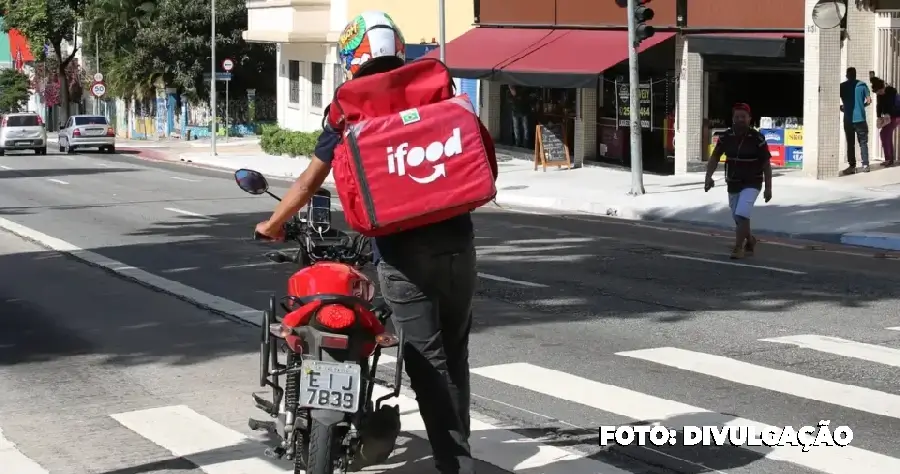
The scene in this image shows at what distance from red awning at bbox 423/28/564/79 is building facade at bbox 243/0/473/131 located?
136 inches

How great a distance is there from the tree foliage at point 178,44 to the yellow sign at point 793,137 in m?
33.8

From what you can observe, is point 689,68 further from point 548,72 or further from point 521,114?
point 521,114

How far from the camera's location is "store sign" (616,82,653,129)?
2941 cm

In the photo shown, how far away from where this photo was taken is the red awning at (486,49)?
102 feet

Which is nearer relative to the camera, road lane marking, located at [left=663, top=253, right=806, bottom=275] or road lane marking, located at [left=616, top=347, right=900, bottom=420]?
road lane marking, located at [left=616, top=347, right=900, bottom=420]

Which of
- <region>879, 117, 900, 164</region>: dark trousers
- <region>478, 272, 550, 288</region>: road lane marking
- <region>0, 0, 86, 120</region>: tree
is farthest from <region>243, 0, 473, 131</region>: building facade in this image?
<region>0, 0, 86, 120</region>: tree

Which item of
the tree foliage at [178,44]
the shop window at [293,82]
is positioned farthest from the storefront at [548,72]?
the tree foliage at [178,44]

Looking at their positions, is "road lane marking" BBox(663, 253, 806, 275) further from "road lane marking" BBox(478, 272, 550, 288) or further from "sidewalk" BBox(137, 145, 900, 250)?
"sidewalk" BBox(137, 145, 900, 250)

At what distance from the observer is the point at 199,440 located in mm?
6879

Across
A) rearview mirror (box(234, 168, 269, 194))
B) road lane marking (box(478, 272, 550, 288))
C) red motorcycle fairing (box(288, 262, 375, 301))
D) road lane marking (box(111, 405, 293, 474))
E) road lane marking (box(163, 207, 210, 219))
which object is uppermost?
rearview mirror (box(234, 168, 269, 194))

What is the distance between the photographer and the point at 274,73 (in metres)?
58.8

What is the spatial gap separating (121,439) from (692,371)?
3570 millimetres

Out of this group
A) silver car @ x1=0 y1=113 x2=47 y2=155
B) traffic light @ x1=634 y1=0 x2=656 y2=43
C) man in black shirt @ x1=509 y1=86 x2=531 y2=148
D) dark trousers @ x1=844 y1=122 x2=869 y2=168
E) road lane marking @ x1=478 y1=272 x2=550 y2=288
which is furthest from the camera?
silver car @ x1=0 y1=113 x2=47 y2=155

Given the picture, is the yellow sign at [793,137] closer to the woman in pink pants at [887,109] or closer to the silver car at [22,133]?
the woman in pink pants at [887,109]
